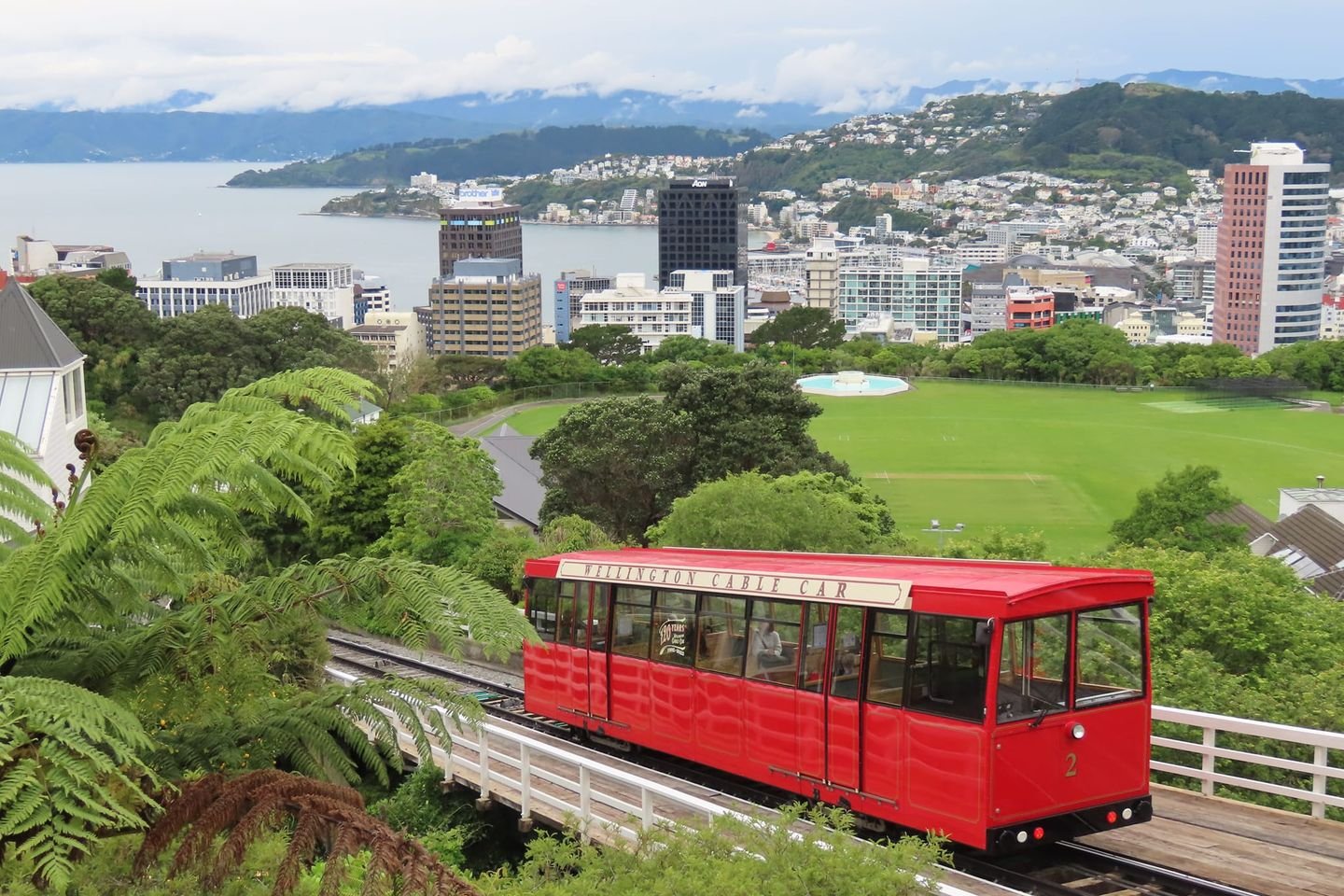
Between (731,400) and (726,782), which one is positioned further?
(731,400)

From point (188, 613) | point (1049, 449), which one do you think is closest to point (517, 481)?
point (1049, 449)

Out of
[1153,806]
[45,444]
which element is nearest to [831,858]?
[1153,806]

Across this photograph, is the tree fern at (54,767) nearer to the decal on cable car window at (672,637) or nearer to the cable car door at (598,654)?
the decal on cable car window at (672,637)

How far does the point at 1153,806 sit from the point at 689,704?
3476mm

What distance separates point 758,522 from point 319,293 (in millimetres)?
172492

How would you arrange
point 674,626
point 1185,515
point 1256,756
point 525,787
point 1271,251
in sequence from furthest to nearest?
1. point 1271,251
2. point 1185,515
3. point 674,626
4. point 525,787
5. point 1256,756

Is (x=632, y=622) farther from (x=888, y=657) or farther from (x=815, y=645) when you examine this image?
(x=888, y=657)

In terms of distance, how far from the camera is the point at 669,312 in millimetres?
169500

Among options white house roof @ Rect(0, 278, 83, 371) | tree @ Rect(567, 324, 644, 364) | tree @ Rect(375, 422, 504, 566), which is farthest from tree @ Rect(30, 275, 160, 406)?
tree @ Rect(567, 324, 644, 364)

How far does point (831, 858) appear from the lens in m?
6.77

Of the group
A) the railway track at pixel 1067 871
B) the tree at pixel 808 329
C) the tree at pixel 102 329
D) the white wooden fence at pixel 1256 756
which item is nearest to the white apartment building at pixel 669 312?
the tree at pixel 808 329

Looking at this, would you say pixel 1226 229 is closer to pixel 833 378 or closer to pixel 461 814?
pixel 833 378

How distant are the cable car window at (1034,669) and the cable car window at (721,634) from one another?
240 centimetres

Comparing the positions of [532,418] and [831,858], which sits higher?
[831,858]
